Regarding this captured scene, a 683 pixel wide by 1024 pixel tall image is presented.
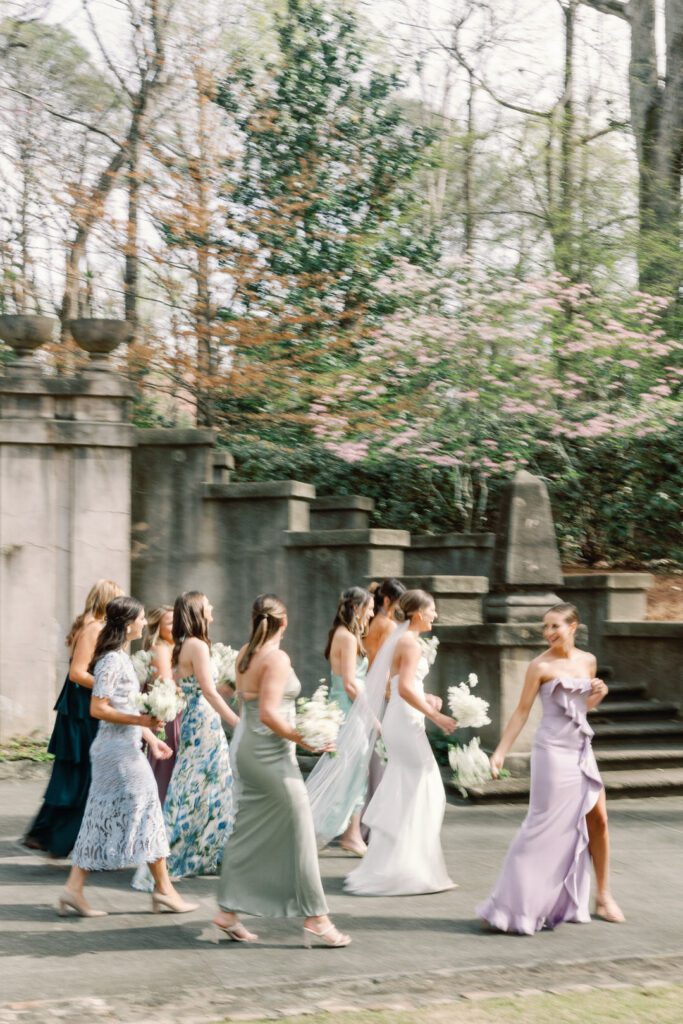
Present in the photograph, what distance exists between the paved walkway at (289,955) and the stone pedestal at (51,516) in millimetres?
3892

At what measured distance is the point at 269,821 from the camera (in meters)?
6.32

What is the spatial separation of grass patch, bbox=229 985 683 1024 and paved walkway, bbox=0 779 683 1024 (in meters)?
0.16

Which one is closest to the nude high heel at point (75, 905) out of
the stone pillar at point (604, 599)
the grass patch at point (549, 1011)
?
the grass patch at point (549, 1011)

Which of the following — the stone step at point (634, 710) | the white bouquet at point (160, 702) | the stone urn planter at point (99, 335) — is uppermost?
the stone urn planter at point (99, 335)

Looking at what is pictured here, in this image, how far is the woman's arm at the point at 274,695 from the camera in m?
6.21

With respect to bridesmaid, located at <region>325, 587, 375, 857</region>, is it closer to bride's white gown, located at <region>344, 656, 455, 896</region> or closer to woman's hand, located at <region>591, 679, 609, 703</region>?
bride's white gown, located at <region>344, 656, 455, 896</region>

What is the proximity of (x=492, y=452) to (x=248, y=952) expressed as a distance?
30.5 feet

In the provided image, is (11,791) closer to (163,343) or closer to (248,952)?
(248,952)

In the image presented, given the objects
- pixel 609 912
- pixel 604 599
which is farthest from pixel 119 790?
pixel 604 599

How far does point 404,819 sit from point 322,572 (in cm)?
513

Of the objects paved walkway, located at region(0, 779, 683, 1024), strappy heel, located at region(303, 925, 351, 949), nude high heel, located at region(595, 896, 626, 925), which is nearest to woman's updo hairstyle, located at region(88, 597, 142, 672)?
paved walkway, located at region(0, 779, 683, 1024)

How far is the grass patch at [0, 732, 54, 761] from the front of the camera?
1131cm

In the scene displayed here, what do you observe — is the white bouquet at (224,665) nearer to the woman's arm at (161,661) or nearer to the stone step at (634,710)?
the woman's arm at (161,661)

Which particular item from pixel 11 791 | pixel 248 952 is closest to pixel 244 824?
pixel 248 952
